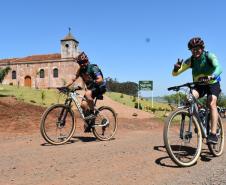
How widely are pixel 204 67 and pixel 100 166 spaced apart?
7.80ft

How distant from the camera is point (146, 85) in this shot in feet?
88.7

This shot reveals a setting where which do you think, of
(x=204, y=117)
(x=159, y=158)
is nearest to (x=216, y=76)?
(x=204, y=117)

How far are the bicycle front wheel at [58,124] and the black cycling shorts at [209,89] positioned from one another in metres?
3.00

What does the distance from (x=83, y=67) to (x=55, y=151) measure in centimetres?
229

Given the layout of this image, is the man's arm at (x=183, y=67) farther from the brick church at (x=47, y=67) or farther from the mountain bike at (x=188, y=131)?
the brick church at (x=47, y=67)

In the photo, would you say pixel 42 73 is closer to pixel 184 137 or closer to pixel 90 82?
pixel 90 82

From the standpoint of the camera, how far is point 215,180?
509 cm

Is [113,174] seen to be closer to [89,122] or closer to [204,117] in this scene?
[204,117]

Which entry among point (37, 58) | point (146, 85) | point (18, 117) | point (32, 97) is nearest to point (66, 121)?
point (18, 117)

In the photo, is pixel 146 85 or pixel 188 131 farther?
pixel 146 85

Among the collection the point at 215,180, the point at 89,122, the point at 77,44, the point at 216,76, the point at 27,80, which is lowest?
the point at 215,180

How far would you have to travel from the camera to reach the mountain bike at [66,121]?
8.11 meters

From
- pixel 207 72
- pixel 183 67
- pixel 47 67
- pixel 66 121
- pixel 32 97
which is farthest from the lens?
pixel 47 67

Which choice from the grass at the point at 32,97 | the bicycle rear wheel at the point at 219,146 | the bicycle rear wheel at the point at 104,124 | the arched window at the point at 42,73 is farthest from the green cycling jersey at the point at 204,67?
the arched window at the point at 42,73
